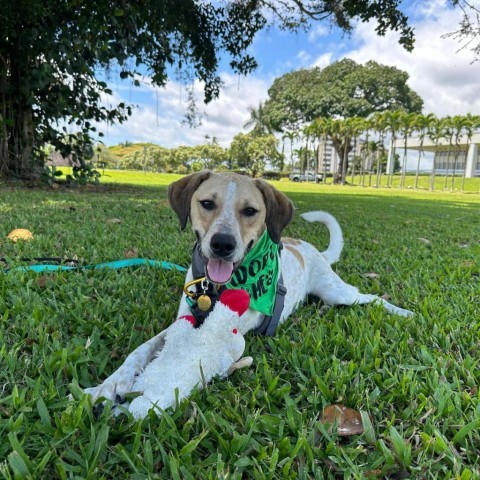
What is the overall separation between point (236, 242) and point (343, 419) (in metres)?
1.17

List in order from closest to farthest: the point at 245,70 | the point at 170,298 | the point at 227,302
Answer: the point at 227,302
the point at 170,298
the point at 245,70

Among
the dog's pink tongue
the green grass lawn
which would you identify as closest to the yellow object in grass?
the green grass lawn

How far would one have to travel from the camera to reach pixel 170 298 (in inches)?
118

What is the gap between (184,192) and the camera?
9.49ft

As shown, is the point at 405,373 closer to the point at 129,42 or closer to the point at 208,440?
the point at 208,440

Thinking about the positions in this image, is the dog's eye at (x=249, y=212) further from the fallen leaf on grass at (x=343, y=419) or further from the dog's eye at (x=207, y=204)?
the fallen leaf on grass at (x=343, y=419)

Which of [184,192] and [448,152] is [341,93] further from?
[184,192]

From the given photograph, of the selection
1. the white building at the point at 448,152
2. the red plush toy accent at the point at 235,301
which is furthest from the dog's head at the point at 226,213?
the white building at the point at 448,152

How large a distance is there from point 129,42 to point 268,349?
9472 mm

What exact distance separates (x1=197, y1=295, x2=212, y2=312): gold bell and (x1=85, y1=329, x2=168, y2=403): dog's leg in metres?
0.32

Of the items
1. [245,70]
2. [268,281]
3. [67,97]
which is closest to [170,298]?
[268,281]

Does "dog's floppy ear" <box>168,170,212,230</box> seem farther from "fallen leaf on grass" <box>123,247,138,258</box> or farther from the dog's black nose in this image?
"fallen leaf on grass" <box>123,247,138,258</box>

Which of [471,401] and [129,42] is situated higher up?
[129,42]

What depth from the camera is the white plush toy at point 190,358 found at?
164cm
